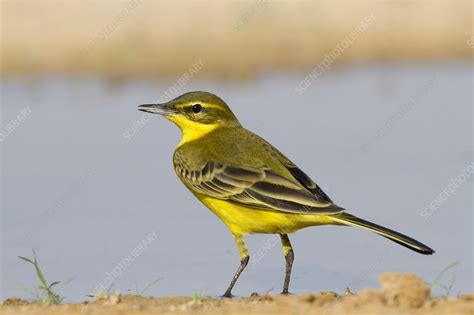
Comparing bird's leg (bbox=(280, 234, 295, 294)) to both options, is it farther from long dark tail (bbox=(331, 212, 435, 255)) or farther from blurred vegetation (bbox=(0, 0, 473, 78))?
blurred vegetation (bbox=(0, 0, 473, 78))

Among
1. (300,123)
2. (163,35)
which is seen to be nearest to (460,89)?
(300,123)

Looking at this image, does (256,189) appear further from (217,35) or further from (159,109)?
(217,35)

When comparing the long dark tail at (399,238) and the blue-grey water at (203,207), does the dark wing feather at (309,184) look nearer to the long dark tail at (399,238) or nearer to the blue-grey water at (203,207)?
the long dark tail at (399,238)

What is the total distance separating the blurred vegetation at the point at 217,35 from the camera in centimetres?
2473

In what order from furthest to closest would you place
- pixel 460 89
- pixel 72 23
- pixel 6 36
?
pixel 72 23 → pixel 6 36 → pixel 460 89

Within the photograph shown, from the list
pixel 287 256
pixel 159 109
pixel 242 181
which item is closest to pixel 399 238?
pixel 287 256

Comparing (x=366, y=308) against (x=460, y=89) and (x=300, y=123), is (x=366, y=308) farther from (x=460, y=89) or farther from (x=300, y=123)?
(x=460, y=89)

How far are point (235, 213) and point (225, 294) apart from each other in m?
0.75

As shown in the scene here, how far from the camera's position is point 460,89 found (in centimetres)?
2255

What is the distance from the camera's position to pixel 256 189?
392 inches

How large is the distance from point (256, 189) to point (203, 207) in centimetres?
479

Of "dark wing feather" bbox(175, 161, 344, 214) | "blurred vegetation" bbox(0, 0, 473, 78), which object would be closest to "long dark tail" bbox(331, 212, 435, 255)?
"dark wing feather" bbox(175, 161, 344, 214)

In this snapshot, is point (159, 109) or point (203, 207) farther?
point (203, 207)

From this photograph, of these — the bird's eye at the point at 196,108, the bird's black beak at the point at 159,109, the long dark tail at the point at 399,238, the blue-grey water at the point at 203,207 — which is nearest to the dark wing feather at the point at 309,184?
the long dark tail at the point at 399,238
